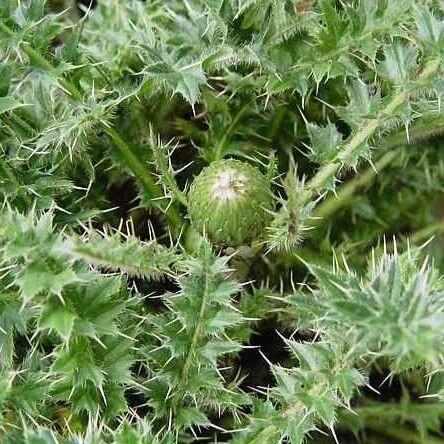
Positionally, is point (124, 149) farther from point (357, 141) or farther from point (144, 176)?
point (357, 141)

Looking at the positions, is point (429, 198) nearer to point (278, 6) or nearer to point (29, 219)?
point (278, 6)

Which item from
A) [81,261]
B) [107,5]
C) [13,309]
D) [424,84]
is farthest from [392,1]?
[13,309]

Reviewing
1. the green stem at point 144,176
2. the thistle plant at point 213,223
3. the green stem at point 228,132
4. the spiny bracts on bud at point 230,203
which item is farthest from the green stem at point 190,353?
the green stem at point 228,132

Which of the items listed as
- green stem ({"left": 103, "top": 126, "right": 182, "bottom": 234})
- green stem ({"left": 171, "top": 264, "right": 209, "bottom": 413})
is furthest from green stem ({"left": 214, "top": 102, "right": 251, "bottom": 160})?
green stem ({"left": 171, "top": 264, "right": 209, "bottom": 413})

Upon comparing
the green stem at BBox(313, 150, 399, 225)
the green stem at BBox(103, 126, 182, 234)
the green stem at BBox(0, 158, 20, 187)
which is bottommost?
the green stem at BBox(313, 150, 399, 225)

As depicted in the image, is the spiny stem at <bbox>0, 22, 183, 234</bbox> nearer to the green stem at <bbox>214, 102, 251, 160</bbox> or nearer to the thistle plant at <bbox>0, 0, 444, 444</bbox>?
the thistle plant at <bbox>0, 0, 444, 444</bbox>

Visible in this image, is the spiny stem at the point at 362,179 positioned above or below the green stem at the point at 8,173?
below

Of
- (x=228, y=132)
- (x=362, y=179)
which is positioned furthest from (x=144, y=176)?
(x=362, y=179)

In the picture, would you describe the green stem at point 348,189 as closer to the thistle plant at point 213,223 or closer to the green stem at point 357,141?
the thistle plant at point 213,223
